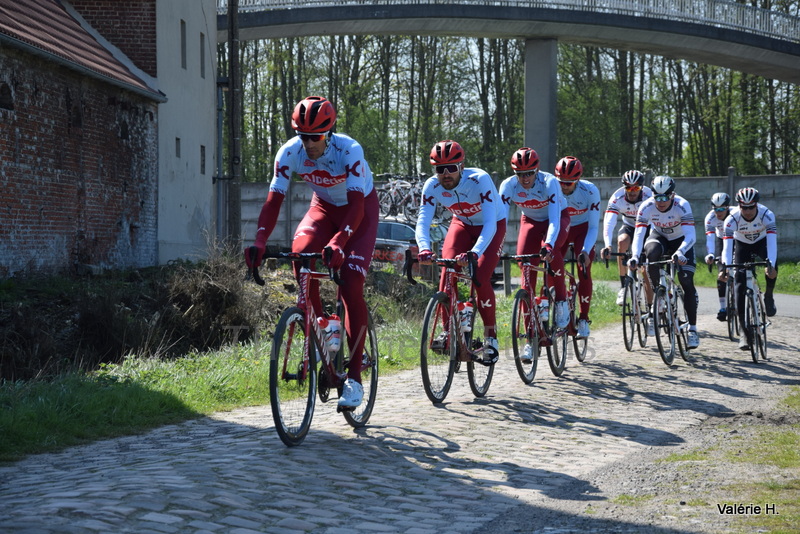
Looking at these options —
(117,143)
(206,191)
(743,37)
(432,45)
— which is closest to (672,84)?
(432,45)

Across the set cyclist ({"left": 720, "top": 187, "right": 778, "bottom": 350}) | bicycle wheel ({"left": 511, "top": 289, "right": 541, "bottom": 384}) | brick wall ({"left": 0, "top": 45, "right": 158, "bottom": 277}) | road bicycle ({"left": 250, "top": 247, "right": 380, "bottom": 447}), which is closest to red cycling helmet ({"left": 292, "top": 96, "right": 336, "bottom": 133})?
road bicycle ({"left": 250, "top": 247, "right": 380, "bottom": 447})

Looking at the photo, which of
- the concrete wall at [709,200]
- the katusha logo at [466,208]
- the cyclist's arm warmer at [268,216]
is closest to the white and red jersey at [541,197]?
the katusha logo at [466,208]

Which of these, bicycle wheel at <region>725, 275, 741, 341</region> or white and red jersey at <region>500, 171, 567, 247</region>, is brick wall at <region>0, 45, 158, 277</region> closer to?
white and red jersey at <region>500, 171, 567, 247</region>

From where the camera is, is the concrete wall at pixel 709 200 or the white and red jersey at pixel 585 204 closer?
the white and red jersey at pixel 585 204

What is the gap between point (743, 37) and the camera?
3206cm

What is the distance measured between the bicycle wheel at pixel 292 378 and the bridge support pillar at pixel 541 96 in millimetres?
25703

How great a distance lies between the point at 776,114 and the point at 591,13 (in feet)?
61.0

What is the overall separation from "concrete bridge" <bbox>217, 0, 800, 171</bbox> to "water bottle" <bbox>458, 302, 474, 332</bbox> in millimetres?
22648

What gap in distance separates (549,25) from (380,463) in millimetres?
26699

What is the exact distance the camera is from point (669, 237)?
43.5ft

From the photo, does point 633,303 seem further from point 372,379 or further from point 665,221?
point 372,379

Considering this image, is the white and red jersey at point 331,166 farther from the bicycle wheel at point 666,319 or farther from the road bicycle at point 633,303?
the road bicycle at point 633,303

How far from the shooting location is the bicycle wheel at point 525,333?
10.3 m

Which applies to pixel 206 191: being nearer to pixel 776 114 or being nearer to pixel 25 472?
pixel 25 472
